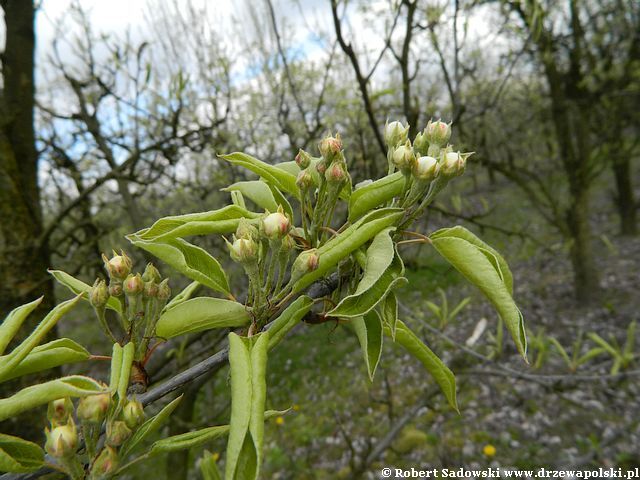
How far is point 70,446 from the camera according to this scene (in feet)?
2.20

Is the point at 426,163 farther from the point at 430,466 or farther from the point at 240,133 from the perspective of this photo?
the point at 240,133

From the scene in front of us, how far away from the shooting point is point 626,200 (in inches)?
381

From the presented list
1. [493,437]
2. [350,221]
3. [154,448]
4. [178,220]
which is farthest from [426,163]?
[493,437]

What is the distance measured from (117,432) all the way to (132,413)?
0.04 meters

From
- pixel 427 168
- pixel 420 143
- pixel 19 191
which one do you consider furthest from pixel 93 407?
pixel 19 191

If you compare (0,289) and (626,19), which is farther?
(626,19)

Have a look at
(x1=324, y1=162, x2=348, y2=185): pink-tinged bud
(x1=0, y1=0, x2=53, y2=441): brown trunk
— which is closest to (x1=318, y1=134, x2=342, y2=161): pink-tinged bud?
(x1=324, y1=162, x2=348, y2=185): pink-tinged bud

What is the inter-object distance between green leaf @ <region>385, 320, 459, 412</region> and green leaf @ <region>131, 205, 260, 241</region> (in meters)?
0.40

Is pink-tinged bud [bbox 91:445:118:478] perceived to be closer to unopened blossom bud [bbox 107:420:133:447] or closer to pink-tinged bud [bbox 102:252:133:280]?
unopened blossom bud [bbox 107:420:133:447]

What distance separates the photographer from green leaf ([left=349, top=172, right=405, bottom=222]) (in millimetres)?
819

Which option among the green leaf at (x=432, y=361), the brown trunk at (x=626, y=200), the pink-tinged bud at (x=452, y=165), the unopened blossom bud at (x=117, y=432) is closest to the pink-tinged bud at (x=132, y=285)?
the unopened blossom bud at (x=117, y=432)

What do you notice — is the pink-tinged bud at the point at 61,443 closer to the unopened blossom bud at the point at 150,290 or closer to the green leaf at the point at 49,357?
the green leaf at the point at 49,357

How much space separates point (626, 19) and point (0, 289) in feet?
34.6

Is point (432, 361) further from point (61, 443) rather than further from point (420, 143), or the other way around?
point (61, 443)
